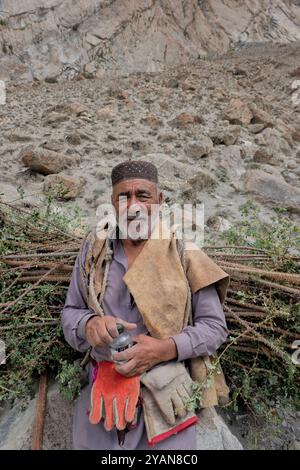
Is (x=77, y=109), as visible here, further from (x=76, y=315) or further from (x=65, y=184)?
(x=76, y=315)

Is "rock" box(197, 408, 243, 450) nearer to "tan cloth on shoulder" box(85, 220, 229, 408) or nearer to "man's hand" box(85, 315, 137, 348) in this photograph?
"tan cloth on shoulder" box(85, 220, 229, 408)

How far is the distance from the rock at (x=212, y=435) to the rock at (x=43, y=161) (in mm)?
4364

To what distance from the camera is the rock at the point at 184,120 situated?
7633 mm

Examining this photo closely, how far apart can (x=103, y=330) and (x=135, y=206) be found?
56 centimetres

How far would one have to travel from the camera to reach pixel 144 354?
1474 millimetres

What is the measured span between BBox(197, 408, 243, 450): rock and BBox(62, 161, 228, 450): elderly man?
11 cm

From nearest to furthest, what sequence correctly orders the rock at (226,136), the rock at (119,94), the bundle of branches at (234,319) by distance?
the bundle of branches at (234,319) < the rock at (226,136) < the rock at (119,94)

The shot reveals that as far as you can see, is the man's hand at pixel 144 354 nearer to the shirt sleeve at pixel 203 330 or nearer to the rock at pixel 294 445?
the shirt sleeve at pixel 203 330

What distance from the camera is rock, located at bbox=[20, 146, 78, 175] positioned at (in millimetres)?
5316

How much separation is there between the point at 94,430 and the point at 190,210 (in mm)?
3368

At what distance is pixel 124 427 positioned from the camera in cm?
148

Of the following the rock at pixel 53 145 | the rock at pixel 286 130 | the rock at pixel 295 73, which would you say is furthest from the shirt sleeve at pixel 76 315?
the rock at pixel 295 73

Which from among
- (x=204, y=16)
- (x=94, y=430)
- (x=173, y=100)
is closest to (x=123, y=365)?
(x=94, y=430)
